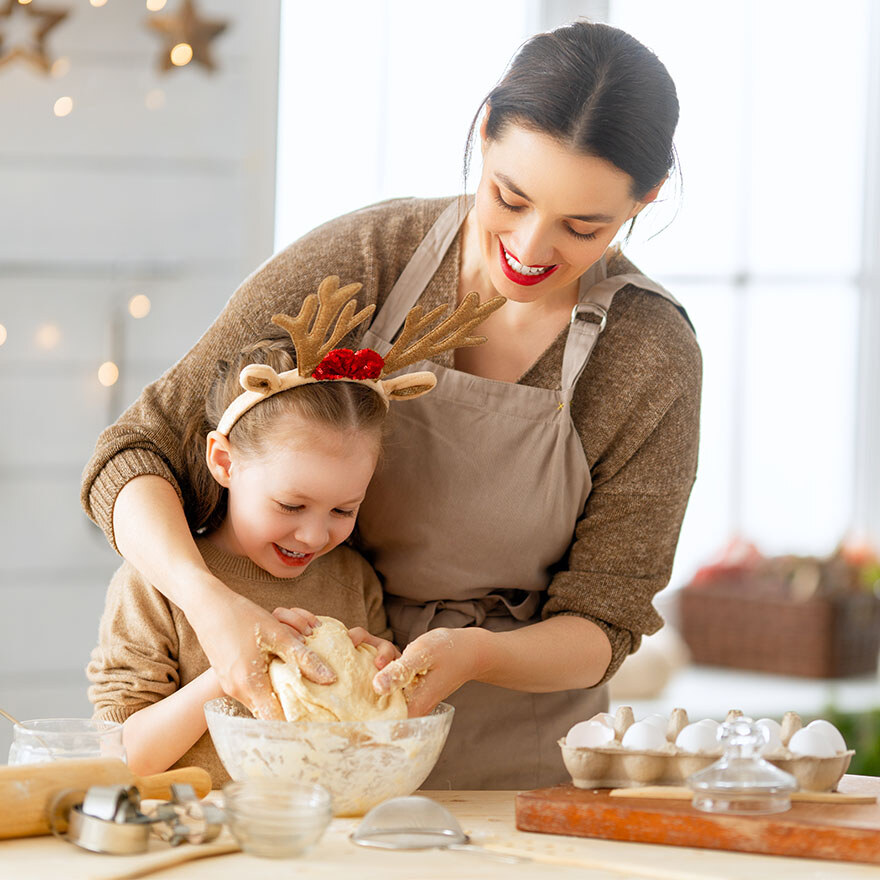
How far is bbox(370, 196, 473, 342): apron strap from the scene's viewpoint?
172 centimetres

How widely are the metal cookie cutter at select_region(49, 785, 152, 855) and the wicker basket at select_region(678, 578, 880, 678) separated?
3.04 metres

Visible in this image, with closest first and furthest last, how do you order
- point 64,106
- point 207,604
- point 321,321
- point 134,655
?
1. point 207,604
2. point 321,321
3. point 134,655
4. point 64,106

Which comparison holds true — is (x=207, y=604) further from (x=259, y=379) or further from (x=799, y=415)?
(x=799, y=415)

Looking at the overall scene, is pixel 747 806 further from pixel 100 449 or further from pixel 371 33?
pixel 371 33

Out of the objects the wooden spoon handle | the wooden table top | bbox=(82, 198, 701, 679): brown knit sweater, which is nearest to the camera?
the wooden table top

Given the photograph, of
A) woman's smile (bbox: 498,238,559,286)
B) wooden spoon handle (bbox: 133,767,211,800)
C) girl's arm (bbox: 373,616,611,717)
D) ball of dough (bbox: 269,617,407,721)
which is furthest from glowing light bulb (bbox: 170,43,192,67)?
wooden spoon handle (bbox: 133,767,211,800)

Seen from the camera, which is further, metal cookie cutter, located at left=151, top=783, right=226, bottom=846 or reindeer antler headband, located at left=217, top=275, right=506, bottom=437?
reindeer antler headband, located at left=217, top=275, right=506, bottom=437

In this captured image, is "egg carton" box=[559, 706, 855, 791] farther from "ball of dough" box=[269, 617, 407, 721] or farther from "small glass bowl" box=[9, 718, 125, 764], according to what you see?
"small glass bowl" box=[9, 718, 125, 764]

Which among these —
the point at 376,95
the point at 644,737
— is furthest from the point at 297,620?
the point at 376,95

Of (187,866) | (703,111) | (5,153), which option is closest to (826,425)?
(703,111)

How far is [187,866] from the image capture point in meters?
1.07

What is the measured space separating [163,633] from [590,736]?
23.5 inches

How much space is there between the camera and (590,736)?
4.23ft

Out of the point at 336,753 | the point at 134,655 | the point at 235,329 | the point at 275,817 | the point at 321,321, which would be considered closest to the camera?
the point at 275,817
